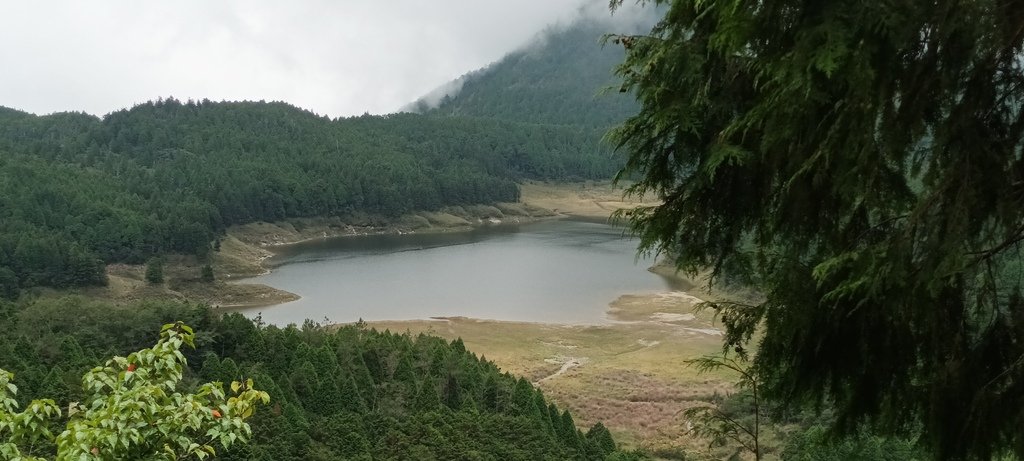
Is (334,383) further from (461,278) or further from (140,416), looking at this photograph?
(461,278)

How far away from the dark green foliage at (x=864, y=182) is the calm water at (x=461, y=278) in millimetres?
56808

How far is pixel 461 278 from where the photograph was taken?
79875 mm

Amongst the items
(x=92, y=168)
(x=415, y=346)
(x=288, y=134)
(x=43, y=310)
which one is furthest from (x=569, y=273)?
(x=288, y=134)

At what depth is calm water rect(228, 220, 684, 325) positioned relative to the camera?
65938 mm

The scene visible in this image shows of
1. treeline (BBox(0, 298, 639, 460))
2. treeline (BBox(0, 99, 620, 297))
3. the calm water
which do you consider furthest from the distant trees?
treeline (BBox(0, 99, 620, 297))

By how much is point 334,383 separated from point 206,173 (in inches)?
4278

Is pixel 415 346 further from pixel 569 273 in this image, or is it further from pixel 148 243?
pixel 148 243

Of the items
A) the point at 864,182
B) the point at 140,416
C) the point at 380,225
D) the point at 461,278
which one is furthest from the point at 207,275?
the point at 864,182

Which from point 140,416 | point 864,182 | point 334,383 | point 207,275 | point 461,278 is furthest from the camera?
point 207,275

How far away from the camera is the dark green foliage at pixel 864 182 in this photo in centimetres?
413

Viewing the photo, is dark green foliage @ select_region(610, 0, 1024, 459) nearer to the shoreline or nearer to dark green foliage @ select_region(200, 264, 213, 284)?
the shoreline

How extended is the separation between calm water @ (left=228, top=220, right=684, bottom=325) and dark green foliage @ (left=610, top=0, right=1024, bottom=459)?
186 feet

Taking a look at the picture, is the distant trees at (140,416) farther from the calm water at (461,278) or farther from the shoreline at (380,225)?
the shoreline at (380,225)

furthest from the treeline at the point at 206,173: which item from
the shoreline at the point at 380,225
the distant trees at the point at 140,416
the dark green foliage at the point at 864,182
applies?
the dark green foliage at the point at 864,182
